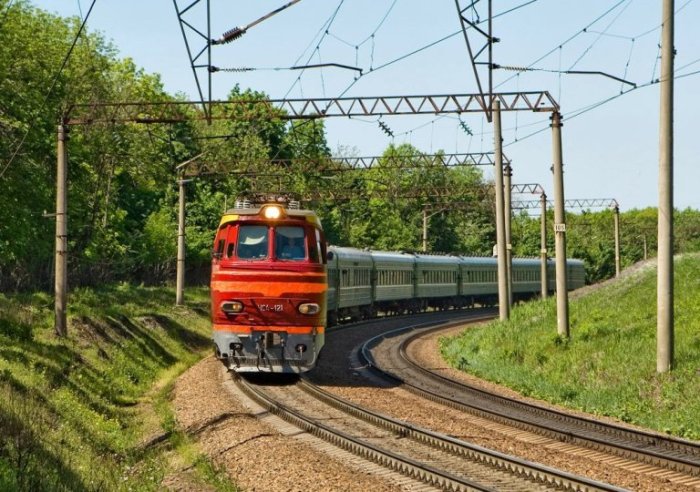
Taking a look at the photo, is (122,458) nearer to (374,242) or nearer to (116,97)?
(116,97)

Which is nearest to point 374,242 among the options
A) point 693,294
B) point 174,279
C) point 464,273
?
point 464,273

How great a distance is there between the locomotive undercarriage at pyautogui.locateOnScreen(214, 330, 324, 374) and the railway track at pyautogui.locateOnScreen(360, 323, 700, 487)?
2.65 meters

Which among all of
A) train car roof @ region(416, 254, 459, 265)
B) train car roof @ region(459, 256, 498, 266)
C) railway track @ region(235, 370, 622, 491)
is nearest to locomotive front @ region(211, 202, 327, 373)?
railway track @ region(235, 370, 622, 491)

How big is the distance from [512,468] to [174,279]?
41.1 metres

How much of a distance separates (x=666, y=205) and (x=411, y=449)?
7.97m

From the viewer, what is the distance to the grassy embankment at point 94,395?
11312mm

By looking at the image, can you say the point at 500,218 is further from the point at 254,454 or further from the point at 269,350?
the point at 254,454

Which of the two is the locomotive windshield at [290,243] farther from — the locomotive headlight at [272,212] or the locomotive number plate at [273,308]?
the locomotive number plate at [273,308]

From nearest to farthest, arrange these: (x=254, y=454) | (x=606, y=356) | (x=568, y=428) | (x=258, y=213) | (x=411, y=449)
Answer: (x=254, y=454)
(x=411, y=449)
(x=568, y=428)
(x=258, y=213)
(x=606, y=356)

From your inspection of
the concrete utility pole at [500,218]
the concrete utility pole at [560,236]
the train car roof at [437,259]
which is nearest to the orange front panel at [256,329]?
the concrete utility pole at [560,236]

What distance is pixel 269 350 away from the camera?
18.3m

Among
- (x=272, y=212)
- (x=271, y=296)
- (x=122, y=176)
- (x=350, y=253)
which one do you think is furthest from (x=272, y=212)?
(x=122, y=176)

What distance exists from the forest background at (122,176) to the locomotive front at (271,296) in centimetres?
354

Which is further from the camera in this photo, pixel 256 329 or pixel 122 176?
pixel 122 176
